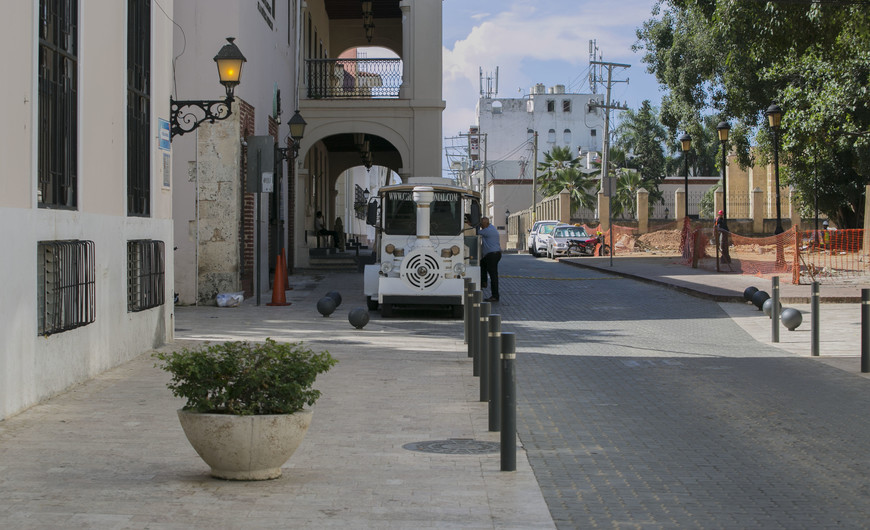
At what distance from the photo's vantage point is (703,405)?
31.6 feet

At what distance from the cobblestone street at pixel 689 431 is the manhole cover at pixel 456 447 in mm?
359

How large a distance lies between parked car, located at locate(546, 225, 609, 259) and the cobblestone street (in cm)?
3078

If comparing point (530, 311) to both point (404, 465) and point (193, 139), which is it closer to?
point (193, 139)

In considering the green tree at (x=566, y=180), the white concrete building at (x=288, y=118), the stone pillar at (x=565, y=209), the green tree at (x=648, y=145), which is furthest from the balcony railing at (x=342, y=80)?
the green tree at (x=648, y=145)

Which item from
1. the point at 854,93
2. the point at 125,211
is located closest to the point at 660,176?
the point at 854,93

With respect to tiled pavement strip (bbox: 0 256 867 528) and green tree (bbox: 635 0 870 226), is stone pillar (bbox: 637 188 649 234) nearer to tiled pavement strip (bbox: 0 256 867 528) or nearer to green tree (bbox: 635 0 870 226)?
green tree (bbox: 635 0 870 226)

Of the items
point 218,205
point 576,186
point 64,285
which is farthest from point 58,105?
point 576,186

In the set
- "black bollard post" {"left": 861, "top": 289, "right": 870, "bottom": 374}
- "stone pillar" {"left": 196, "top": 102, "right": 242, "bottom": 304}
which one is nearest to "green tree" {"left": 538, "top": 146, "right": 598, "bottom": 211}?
"stone pillar" {"left": 196, "top": 102, "right": 242, "bottom": 304}

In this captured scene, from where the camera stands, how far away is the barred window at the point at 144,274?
1220 cm

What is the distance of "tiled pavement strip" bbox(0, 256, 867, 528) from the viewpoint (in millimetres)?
5688

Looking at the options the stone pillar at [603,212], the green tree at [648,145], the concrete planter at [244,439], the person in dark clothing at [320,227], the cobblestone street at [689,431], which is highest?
the green tree at [648,145]

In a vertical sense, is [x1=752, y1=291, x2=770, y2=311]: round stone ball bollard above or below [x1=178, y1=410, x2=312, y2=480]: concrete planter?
above

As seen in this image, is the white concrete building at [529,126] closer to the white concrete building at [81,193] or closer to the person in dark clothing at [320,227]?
the person in dark clothing at [320,227]

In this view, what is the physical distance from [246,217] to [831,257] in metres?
15.8
